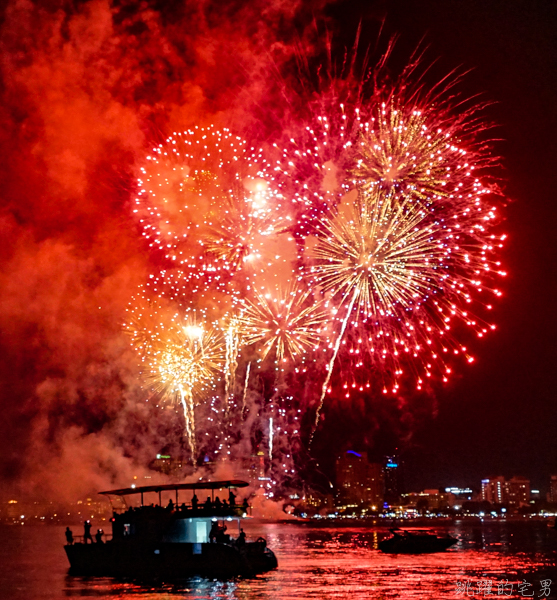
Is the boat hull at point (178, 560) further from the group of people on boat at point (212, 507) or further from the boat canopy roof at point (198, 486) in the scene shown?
the boat canopy roof at point (198, 486)

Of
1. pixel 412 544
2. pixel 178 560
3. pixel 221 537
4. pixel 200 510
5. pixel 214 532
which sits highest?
pixel 200 510

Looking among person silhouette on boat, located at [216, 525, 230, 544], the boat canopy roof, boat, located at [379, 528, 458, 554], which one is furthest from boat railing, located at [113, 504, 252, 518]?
boat, located at [379, 528, 458, 554]

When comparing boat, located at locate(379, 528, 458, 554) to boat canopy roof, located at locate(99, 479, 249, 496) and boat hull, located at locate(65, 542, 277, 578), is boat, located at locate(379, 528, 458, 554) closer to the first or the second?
boat hull, located at locate(65, 542, 277, 578)

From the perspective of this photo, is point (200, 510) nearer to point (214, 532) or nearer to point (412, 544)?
point (214, 532)

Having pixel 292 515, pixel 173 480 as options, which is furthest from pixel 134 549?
pixel 292 515

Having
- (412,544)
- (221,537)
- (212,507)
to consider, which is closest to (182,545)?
(221,537)

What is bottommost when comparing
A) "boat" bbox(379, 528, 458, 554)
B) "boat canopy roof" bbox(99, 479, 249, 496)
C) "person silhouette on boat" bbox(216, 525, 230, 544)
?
"boat" bbox(379, 528, 458, 554)

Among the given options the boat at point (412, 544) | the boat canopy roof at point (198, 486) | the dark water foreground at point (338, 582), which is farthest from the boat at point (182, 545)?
the boat at point (412, 544)
